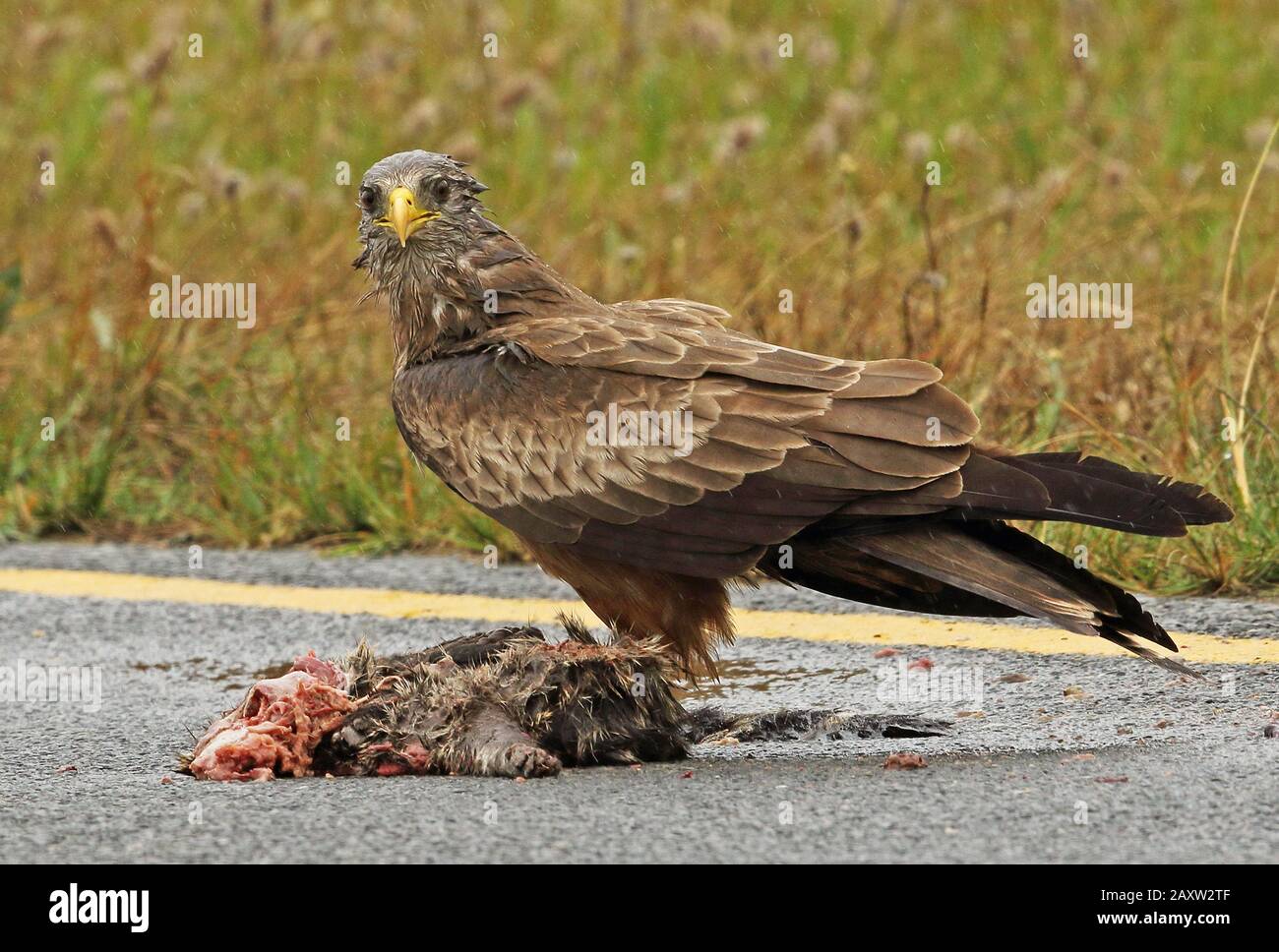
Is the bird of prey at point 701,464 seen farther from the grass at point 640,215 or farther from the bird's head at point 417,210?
the grass at point 640,215

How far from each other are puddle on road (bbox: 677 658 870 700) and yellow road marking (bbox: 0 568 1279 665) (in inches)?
12.5

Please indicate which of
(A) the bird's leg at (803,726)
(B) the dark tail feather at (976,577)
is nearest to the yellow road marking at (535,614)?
(A) the bird's leg at (803,726)

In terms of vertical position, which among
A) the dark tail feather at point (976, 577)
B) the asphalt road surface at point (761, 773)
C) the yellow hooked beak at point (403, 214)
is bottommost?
the asphalt road surface at point (761, 773)

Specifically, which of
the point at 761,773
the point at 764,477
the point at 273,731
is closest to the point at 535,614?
the point at 764,477

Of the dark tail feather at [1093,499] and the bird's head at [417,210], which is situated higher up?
the bird's head at [417,210]

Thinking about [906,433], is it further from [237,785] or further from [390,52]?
[390,52]

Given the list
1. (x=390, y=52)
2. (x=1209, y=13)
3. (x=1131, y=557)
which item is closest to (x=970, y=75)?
(x=1209, y=13)

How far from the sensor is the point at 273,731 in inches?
199

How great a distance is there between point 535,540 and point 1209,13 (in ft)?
34.1

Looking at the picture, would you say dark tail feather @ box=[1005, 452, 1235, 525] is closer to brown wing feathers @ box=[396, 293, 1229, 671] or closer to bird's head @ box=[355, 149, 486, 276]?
brown wing feathers @ box=[396, 293, 1229, 671]

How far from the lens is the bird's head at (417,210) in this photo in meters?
6.11

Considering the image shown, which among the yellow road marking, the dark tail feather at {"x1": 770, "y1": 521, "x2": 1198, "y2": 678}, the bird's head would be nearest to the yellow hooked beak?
the bird's head

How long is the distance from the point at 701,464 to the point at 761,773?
0.88 m
